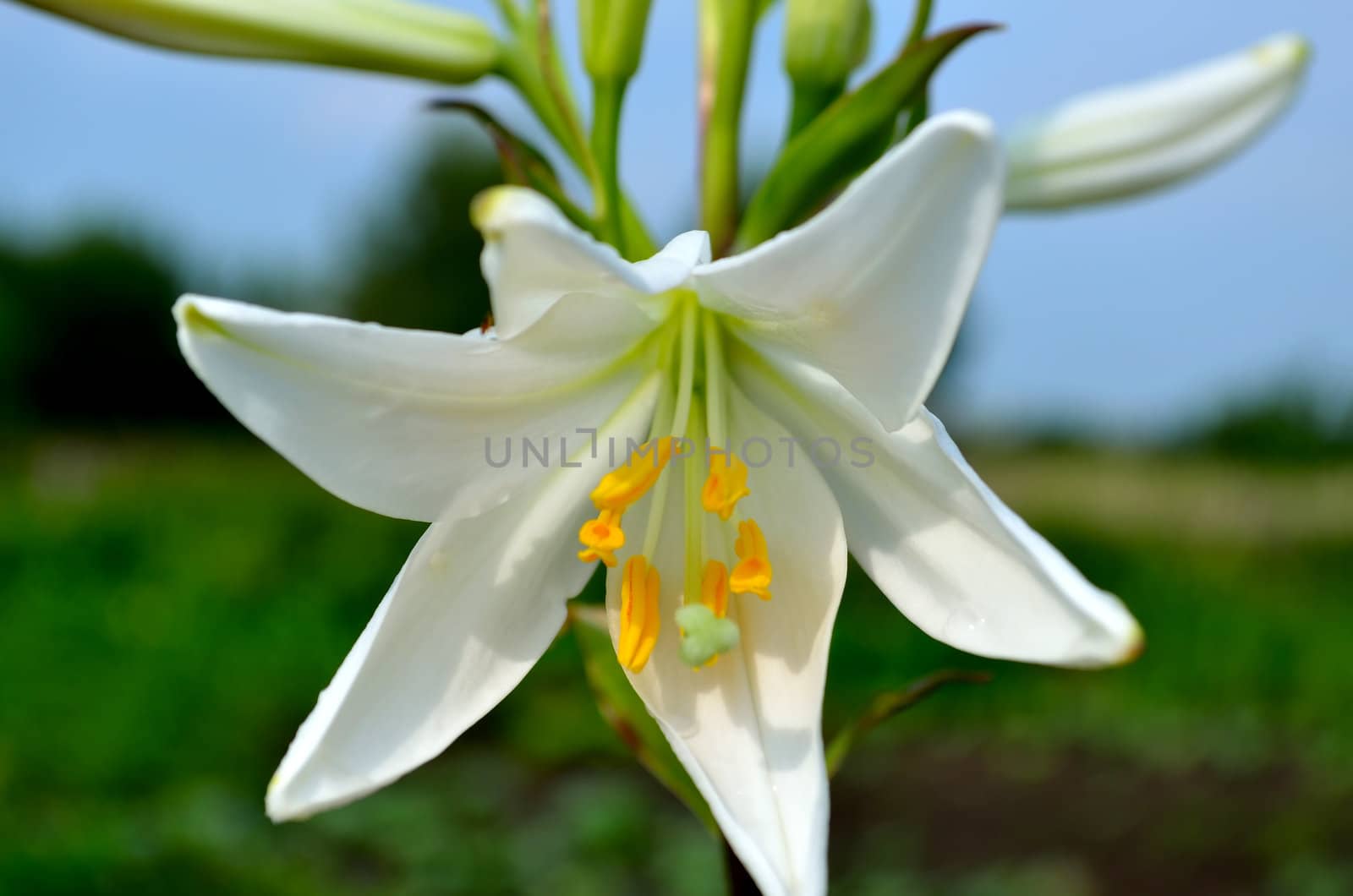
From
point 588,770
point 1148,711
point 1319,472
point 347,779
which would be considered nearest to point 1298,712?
point 1148,711

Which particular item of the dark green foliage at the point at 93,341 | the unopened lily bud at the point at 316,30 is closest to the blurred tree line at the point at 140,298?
the dark green foliage at the point at 93,341

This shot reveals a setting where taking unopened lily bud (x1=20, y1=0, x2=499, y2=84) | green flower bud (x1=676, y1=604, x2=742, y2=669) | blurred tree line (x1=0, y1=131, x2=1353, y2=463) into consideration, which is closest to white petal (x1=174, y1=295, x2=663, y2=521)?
green flower bud (x1=676, y1=604, x2=742, y2=669)

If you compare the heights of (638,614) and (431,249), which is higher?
(638,614)

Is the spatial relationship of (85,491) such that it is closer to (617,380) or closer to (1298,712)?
(1298,712)

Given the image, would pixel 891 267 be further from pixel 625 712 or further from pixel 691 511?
pixel 625 712

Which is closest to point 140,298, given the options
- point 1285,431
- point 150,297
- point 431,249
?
point 150,297

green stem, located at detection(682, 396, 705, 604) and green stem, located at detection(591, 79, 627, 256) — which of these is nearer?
green stem, located at detection(682, 396, 705, 604)

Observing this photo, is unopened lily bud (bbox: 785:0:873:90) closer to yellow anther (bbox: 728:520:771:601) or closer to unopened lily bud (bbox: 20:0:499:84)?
unopened lily bud (bbox: 20:0:499:84)
